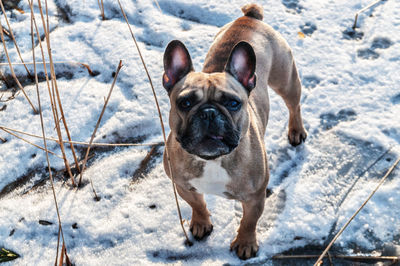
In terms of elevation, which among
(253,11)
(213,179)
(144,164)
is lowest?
(144,164)

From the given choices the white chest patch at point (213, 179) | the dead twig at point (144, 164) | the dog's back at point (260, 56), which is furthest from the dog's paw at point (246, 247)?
the dead twig at point (144, 164)

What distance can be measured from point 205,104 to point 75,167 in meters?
1.82

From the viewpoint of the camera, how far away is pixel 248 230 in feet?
9.05

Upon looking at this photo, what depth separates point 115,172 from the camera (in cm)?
340

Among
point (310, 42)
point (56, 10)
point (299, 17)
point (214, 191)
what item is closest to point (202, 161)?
point (214, 191)

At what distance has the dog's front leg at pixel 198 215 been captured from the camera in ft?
8.89

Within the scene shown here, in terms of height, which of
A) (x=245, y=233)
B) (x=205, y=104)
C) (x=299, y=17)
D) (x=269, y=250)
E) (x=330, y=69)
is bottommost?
(x=269, y=250)

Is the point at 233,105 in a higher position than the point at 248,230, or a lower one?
higher

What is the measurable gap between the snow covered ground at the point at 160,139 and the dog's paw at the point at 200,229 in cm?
7

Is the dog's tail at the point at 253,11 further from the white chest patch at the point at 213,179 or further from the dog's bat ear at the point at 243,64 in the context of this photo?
the white chest patch at the point at 213,179

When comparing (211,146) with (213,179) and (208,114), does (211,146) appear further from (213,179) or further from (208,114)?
(213,179)

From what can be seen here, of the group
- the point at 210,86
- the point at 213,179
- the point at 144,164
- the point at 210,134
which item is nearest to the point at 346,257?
the point at 213,179

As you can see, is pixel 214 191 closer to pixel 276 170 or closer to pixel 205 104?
pixel 205 104

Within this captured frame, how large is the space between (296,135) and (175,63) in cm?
163
